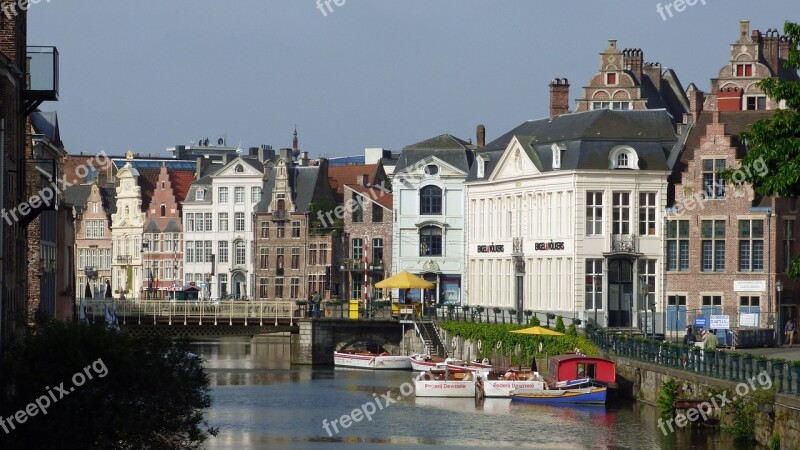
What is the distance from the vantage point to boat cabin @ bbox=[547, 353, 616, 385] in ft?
193

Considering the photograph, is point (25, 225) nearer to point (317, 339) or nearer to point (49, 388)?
point (49, 388)

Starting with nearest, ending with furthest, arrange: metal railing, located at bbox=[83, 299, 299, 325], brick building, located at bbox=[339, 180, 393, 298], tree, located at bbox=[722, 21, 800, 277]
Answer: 1. tree, located at bbox=[722, 21, 800, 277]
2. metal railing, located at bbox=[83, 299, 299, 325]
3. brick building, located at bbox=[339, 180, 393, 298]

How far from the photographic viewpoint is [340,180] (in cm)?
11644

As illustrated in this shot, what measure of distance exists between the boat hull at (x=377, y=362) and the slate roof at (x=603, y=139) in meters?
10.1

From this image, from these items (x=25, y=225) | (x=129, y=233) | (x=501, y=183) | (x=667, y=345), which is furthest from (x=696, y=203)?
(x=129, y=233)

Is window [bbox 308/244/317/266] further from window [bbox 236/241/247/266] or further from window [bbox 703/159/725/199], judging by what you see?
window [bbox 703/159/725/199]

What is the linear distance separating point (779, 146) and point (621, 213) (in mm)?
38231

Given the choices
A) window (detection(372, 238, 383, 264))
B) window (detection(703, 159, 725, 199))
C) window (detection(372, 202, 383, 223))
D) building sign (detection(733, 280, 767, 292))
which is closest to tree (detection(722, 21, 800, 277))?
building sign (detection(733, 280, 767, 292))

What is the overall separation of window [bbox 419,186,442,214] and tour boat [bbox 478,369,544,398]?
31.3 metres

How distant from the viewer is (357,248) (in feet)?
340

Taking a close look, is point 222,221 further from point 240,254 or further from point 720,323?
point 720,323

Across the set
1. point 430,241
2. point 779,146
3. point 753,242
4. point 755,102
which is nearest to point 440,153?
point 430,241

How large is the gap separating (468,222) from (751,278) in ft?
67.7

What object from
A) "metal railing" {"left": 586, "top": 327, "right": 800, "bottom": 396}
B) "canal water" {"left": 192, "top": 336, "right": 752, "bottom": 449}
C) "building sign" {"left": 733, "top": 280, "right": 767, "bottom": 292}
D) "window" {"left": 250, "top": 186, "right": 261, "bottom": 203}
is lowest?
"canal water" {"left": 192, "top": 336, "right": 752, "bottom": 449}
